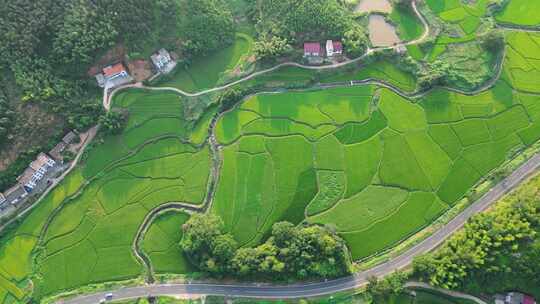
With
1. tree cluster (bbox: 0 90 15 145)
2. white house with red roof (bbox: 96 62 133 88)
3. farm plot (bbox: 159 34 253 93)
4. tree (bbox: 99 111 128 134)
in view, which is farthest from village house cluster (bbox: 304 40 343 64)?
tree cluster (bbox: 0 90 15 145)

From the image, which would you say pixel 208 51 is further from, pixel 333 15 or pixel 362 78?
pixel 362 78

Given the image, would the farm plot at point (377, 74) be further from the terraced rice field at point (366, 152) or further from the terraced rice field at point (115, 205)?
the terraced rice field at point (115, 205)

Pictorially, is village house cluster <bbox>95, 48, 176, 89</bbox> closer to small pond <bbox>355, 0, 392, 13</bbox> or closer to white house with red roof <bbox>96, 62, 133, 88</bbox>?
white house with red roof <bbox>96, 62, 133, 88</bbox>

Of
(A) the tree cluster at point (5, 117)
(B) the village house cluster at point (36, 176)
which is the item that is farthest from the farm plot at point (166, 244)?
(A) the tree cluster at point (5, 117)

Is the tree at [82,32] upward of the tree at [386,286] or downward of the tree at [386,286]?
upward

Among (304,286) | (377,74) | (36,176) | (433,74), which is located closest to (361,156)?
(377,74)

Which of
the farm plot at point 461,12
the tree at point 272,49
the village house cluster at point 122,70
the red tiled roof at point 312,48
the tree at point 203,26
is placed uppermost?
the tree at point 203,26
